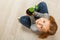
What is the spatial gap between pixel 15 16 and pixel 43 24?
10.8 inches

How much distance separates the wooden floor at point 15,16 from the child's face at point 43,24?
0.15 meters

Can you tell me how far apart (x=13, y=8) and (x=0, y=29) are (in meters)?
0.17

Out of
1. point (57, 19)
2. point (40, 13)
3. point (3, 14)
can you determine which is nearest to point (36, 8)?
point (40, 13)

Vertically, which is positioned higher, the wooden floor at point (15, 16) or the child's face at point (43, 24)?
the wooden floor at point (15, 16)

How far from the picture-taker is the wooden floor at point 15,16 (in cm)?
92

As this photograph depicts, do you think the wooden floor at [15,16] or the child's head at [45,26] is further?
the wooden floor at [15,16]

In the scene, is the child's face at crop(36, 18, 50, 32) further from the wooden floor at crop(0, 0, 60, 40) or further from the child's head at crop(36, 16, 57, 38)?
the wooden floor at crop(0, 0, 60, 40)

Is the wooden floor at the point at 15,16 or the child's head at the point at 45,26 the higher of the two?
the wooden floor at the point at 15,16

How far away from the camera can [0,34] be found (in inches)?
38.1

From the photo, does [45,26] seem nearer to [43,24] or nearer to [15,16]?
[43,24]

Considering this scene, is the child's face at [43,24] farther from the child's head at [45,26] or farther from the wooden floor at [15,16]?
the wooden floor at [15,16]

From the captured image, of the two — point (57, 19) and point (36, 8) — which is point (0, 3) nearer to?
point (36, 8)

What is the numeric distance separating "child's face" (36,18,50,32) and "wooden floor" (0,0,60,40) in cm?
15

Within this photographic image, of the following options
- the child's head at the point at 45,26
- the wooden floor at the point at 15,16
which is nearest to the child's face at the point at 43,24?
the child's head at the point at 45,26
